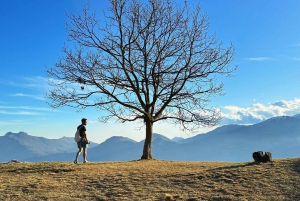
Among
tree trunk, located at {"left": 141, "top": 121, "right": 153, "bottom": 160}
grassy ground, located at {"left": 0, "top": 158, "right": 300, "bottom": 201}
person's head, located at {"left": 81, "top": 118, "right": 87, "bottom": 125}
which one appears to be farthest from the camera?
tree trunk, located at {"left": 141, "top": 121, "right": 153, "bottom": 160}

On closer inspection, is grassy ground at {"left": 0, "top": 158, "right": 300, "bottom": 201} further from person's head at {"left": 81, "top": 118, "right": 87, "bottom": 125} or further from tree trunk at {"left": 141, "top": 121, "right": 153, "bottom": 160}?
tree trunk at {"left": 141, "top": 121, "right": 153, "bottom": 160}

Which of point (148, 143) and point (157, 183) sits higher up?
point (148, 143)

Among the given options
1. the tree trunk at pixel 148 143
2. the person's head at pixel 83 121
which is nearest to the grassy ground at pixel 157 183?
the person's head at pixel 83 121

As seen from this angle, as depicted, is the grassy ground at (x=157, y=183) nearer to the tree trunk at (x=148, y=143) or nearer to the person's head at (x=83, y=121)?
the person's head at (x=83, y=121)

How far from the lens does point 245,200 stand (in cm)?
1116

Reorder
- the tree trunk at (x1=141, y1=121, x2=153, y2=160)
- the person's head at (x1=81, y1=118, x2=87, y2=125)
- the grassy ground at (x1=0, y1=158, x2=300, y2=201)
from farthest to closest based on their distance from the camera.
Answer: the tree trunk at (x1=141, y1=121, x2=153, y2=160) < the person's head at (x1=81, y1=118, x2=87, y2=125) < the grassy ground at (x1=0, y1=158, x2=300, y2=201)

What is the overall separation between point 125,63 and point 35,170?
1057 cm

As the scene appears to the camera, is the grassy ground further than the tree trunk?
No

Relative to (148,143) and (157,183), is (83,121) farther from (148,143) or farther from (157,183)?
(157,183)

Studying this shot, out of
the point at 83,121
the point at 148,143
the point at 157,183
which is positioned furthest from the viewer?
the point at 148,143

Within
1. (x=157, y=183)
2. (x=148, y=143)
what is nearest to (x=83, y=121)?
(x=148, y=143)

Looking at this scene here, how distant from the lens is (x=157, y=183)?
1396 centimetres

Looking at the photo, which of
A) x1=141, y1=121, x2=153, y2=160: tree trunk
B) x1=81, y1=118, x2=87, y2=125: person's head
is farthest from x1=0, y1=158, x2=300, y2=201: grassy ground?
x1=141, y1=121, x2=153, y2=160: tree trunk

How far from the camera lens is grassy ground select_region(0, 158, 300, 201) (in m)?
12.0
